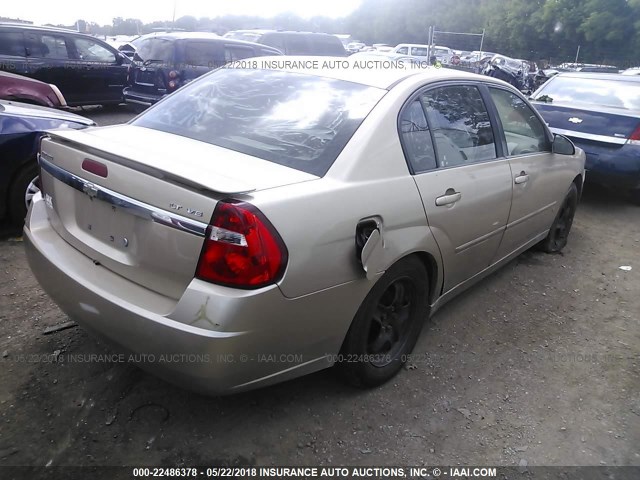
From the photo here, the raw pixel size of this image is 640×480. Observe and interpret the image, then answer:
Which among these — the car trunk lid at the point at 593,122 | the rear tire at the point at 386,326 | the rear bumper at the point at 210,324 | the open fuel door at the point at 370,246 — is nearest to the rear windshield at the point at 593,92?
the car trunk lid at the point at 593,122

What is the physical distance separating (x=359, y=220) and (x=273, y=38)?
13.2 meters

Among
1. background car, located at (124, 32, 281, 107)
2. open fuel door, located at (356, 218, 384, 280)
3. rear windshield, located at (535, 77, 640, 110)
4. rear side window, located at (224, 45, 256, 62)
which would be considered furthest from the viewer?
rear side window, located at (224, 45, 256, 62)

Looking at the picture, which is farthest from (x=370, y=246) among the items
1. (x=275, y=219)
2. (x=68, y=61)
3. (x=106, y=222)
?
(x=68, y=61)

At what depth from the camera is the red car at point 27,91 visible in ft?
22.4

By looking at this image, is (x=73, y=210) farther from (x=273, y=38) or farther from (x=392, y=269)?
(x=273, y=38)

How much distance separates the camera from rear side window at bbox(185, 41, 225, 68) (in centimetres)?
968

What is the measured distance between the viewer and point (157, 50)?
384 inches

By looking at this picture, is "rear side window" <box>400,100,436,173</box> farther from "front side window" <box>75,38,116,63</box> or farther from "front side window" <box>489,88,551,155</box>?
"front side window" <box>75,38,116,63</box>

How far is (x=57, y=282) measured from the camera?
7.86 ft

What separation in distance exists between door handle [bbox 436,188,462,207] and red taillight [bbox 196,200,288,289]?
3.80 feet

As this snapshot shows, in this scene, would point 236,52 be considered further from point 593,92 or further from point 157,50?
point 593,92

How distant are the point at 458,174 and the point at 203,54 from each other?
8.17 m

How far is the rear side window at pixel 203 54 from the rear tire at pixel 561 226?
24.1 feet

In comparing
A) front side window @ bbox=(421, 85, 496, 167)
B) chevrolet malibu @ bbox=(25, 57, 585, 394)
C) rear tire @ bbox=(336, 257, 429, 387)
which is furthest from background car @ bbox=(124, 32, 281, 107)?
rear tire @ bbox=(336, 257, 429, 387)
